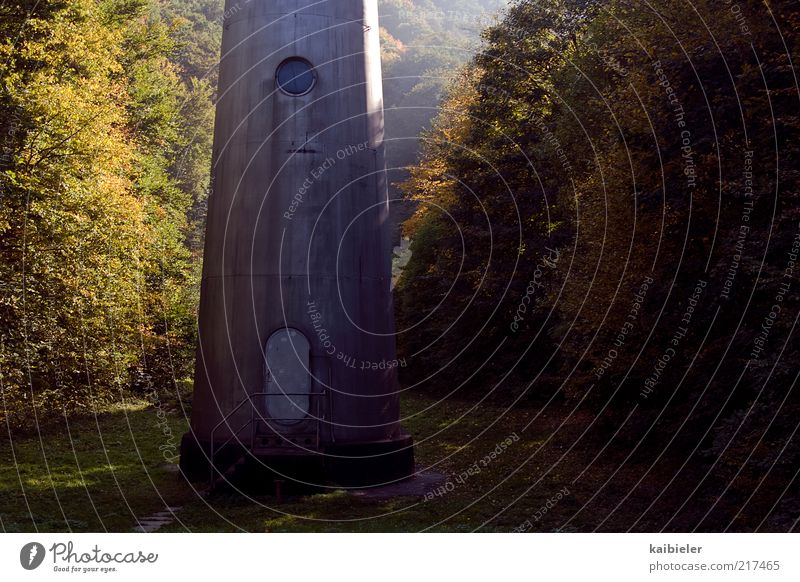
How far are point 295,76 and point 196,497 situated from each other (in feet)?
32.2

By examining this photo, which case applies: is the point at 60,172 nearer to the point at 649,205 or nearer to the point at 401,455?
the point at 401,455

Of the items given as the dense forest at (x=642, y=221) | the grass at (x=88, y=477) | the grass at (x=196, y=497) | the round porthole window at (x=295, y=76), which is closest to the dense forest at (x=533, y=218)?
the dense forest at (x=642, y=221)

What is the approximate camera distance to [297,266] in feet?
67.3

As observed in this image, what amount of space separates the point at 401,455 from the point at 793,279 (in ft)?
35.1

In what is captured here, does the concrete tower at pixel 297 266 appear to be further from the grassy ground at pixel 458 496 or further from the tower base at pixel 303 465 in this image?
the grassy ground at pixel 458 496

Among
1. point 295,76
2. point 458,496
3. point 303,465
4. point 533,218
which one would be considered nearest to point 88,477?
point 303,465

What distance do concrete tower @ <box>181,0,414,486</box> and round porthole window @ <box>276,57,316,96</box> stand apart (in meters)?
0.03

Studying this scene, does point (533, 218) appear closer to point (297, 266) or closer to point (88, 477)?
point (297, 266)

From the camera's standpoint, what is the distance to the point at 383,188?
22172 millimetres

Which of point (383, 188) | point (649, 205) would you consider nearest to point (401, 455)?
point (383, 188)

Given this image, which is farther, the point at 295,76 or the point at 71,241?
the point at 71,241

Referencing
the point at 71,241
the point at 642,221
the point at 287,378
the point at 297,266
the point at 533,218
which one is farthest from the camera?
the point at 533,218

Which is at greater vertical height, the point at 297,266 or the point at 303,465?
the point at 297,266

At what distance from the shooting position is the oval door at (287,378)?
66.0ft
